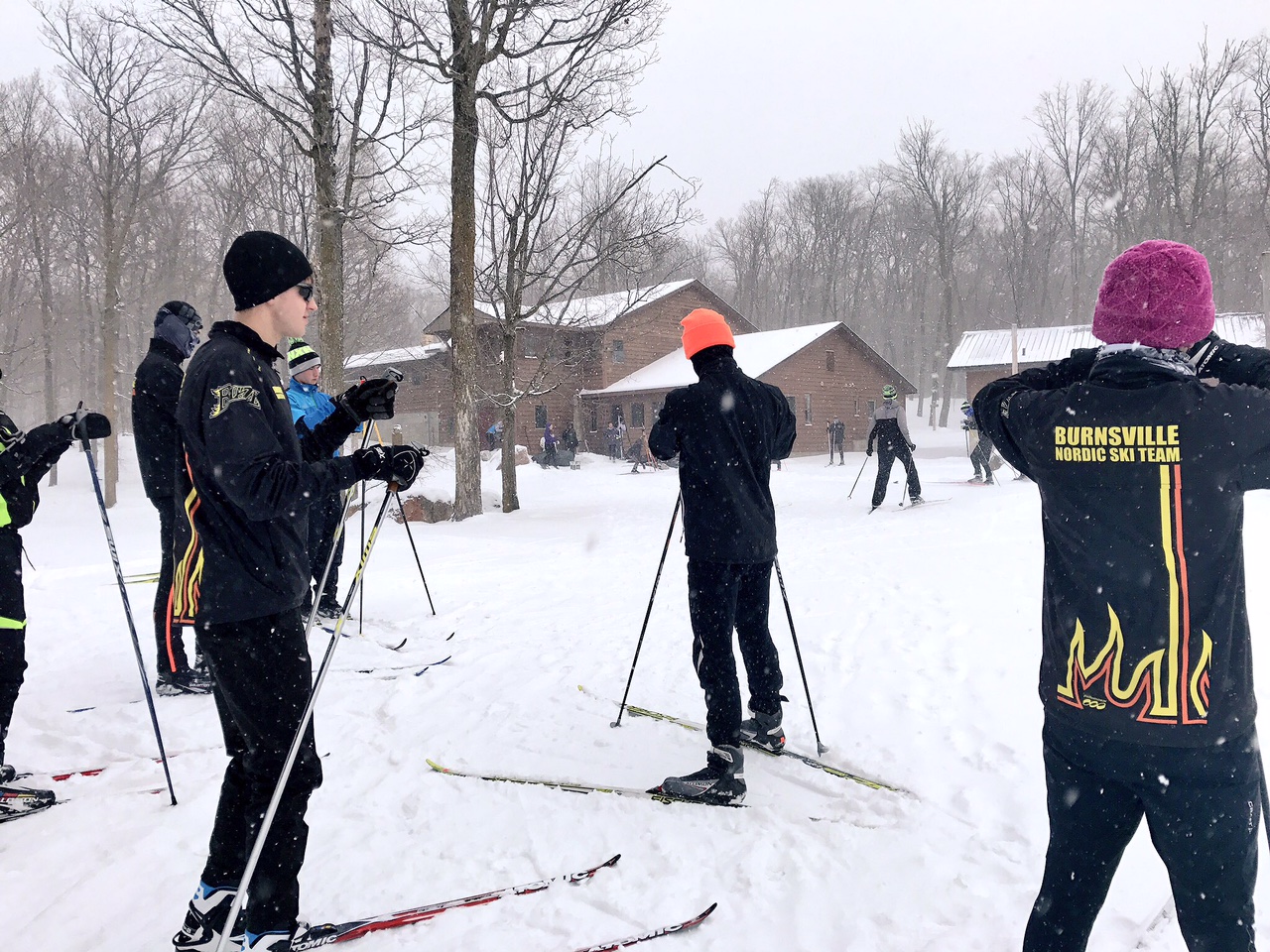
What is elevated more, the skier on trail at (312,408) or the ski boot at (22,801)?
the skier on trail at (312,408)

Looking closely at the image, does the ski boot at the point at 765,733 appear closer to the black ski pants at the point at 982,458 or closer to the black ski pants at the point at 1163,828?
the black ski pants at the point at 1163,828

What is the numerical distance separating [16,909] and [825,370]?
115ft

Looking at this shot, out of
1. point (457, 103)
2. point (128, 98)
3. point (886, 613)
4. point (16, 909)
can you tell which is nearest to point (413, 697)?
point (16, 909)

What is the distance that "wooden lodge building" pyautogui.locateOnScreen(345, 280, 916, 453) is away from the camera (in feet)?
108

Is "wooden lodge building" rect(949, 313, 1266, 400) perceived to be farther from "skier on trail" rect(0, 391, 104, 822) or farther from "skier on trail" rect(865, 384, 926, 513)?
"skier on trail" rect(0, 391, 104, 822)

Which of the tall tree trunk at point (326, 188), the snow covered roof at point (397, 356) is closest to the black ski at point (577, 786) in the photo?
the tall tree trunk at point (326, 188)

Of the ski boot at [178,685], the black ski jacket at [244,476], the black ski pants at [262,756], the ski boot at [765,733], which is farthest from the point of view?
the ski boot at [178,685]

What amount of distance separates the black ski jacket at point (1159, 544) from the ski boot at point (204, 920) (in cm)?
247

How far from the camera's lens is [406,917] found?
2566 millimetres

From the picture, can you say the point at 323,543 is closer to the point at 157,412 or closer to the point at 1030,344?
the point at 157,412

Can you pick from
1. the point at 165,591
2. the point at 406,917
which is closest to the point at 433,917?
the point at 406,917

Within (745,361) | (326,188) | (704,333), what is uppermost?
(326,188)

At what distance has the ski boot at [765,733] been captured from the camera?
3.80 metres

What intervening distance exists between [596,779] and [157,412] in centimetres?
318
